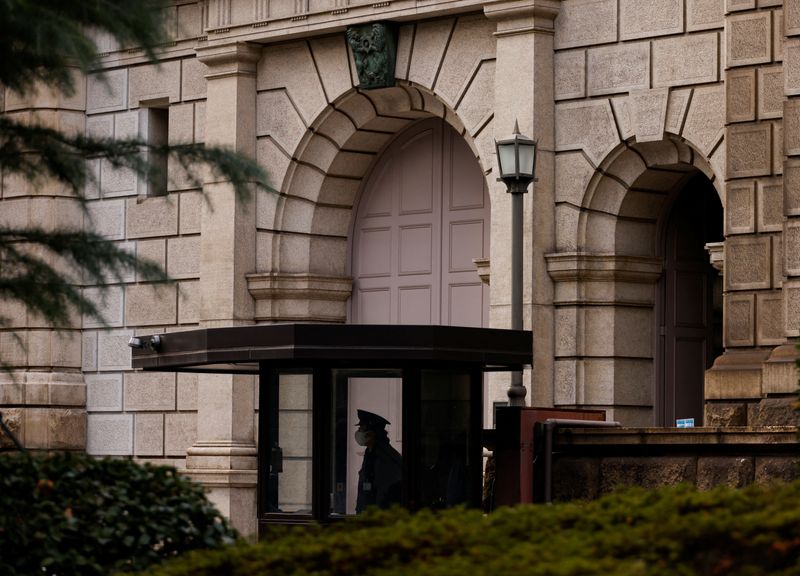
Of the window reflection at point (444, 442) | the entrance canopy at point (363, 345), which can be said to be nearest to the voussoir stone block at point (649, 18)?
the entrance canopy at point (363, 345)

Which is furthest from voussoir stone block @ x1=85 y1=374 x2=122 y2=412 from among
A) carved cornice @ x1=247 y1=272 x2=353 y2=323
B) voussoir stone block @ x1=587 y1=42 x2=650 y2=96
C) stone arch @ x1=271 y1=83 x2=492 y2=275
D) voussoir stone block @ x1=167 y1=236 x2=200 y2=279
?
voussoir stone block @ x1=587 y1=42 x2=650 y2=96

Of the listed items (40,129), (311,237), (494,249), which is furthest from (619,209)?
(40,129)

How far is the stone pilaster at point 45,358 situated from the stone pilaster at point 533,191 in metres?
8.35

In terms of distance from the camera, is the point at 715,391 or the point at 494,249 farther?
the point at 494,249

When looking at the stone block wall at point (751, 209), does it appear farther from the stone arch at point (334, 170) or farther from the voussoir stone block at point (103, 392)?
the voussoir stone block at point (103, 392)

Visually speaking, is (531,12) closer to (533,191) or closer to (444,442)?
(533,191)

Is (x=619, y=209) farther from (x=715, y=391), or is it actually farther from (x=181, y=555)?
(x=181, y=555)

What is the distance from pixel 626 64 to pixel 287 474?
7714mm

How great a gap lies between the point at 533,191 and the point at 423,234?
3638mm

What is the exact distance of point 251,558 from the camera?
32.8 ft

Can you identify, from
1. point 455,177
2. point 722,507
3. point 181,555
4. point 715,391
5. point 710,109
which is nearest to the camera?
point 722,507

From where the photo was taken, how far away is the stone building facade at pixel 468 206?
2127 centimetres

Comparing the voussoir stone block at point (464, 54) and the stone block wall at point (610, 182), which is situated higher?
the voussoir stone block at point (464, 54)

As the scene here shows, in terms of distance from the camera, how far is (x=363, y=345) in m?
17.8
